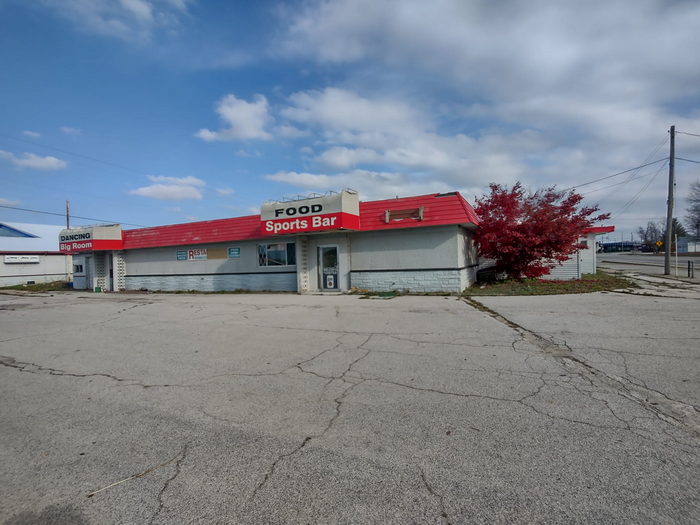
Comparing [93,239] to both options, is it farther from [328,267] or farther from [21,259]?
[21,259]

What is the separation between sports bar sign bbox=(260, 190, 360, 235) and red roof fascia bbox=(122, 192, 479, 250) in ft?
3.30

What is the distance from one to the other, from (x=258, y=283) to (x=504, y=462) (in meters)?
18.9

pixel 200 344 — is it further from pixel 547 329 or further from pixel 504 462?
pixel 547 329

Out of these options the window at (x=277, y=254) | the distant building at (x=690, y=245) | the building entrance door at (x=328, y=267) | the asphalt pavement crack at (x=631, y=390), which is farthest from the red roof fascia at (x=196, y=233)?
the distant building at (x=690, y=245)

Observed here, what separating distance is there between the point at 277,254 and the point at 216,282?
15.7ft

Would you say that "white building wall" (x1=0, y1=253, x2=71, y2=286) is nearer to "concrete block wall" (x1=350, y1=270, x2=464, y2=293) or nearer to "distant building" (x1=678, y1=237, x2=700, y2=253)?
"concrete block wall" (x1=350, y1=270, x2=464, y2=293)

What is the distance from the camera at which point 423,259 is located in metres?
16.6

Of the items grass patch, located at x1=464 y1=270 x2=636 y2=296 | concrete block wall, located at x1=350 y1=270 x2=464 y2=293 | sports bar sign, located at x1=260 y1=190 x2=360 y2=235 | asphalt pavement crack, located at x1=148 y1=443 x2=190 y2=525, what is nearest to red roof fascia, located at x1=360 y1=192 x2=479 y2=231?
sports bar sign, located at x1=260 y1=190 x2=360 y2=235

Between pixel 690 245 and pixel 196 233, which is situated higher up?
pixel 196 233

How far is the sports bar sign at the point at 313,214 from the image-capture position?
16.6m

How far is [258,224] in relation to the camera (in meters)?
20.6

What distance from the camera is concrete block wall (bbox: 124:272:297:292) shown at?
2011 cm

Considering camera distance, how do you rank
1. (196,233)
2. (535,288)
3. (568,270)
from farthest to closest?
(196,233), (568,270), (535,288)

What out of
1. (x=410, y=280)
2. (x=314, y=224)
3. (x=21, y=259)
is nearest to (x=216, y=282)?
(x=314, y=224)
